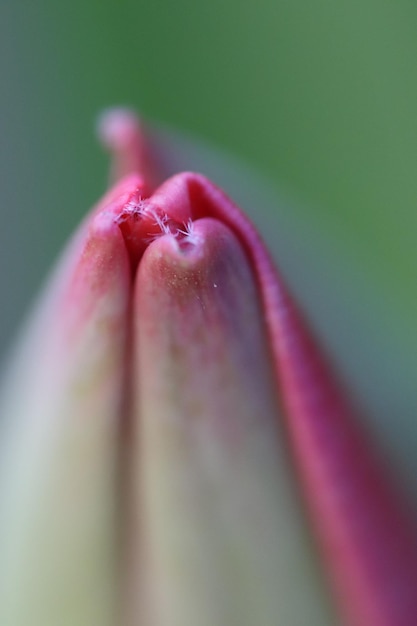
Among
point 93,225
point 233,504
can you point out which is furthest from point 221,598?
point 93,225

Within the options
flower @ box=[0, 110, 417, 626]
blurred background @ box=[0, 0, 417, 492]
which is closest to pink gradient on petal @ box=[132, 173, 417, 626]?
flower @ box=[0, 110, 417, 626]

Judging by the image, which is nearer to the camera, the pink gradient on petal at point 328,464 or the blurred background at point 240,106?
the pink gradient on petal at point 328,464

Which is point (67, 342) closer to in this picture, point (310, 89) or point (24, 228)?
point (24, 228)

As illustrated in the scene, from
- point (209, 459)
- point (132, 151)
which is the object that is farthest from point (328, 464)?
point (132, 151)

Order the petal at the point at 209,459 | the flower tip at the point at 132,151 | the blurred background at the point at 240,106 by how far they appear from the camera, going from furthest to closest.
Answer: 1. the blurred background at the point at 240,106
2. the flower tip at the point at 132,151
3. the petal at the point at 209,459

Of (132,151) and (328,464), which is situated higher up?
(132,151)

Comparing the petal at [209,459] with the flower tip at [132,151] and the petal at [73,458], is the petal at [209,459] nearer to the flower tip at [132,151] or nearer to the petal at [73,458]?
the petal at [73,458]

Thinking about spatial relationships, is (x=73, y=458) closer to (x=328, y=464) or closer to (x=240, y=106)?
(x=328, y=464)

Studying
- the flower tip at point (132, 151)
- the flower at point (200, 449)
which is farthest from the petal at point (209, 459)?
the flower tip at point (132, 151)
